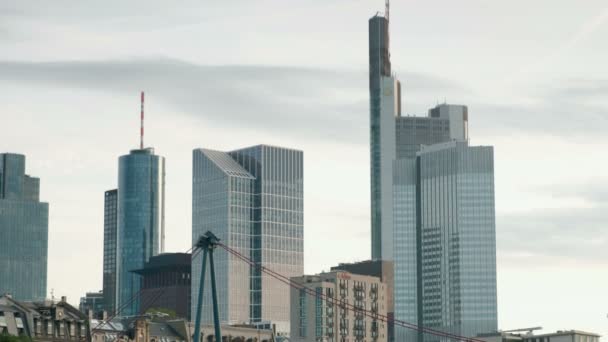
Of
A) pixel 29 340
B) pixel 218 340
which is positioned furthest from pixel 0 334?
pixel 218 340

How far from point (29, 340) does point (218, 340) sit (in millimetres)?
22555

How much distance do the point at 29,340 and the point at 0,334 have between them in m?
5.14

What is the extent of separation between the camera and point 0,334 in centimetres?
19038

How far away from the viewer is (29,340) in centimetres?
19462

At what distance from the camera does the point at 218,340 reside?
198 m

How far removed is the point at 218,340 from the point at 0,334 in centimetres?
2619

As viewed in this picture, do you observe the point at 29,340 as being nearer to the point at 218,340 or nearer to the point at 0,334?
the point at 0,334
